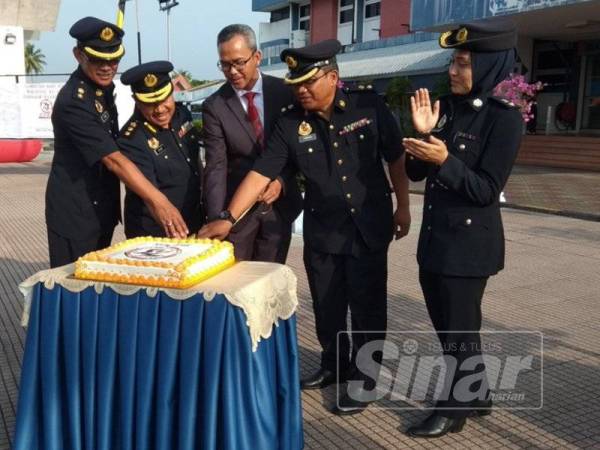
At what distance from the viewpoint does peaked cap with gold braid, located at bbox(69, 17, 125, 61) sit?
2814 millimetres

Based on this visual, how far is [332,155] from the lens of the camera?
2.91 meters

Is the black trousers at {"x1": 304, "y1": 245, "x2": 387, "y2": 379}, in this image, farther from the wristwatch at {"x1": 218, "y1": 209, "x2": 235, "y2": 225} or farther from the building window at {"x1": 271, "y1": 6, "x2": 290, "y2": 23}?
the building window at {"x1": 271, "y1": 6, "x2": 290, "y2": 23}

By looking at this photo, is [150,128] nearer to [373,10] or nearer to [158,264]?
[158,264]

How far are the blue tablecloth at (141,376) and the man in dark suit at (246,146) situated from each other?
0.92 metres

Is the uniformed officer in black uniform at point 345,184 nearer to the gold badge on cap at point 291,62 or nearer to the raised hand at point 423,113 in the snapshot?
the gold badge on cap at point 291,62

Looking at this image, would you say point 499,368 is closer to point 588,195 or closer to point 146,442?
point 146,442

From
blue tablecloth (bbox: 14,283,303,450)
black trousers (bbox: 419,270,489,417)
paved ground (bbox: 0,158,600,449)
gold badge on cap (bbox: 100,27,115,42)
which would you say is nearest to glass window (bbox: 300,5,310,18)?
paved ground (bbox: 0,158,600,449)

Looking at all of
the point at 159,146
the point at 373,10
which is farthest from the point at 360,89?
the point at 373,10

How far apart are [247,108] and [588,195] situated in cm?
948

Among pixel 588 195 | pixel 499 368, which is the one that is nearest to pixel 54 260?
pixel 499 368

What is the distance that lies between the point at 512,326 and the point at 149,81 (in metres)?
2.88

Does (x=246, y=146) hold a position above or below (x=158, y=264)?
above
